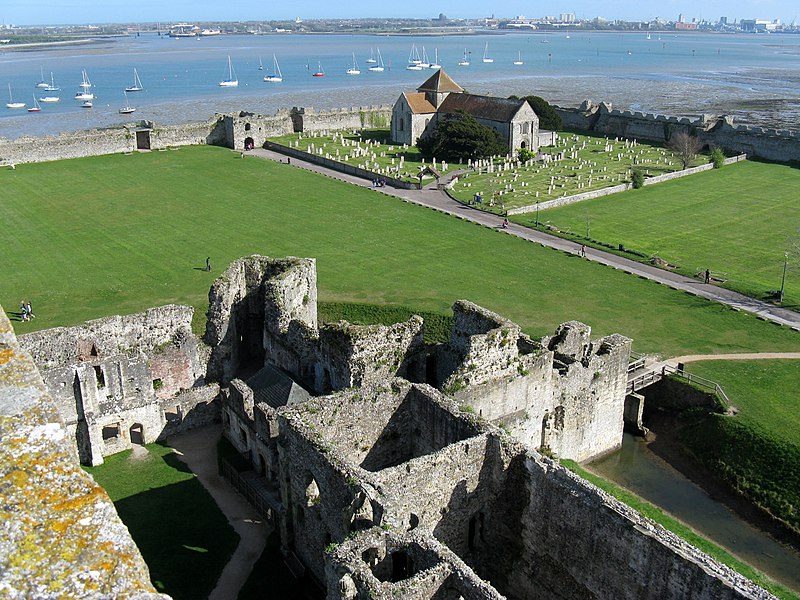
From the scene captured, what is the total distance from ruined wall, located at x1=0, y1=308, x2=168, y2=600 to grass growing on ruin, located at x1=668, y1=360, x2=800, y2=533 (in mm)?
23570

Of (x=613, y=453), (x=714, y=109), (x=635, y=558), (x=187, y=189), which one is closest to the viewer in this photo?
(x=635, y=558)

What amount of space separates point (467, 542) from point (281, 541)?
540cm

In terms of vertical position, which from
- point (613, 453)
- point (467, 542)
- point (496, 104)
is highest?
point (496, 104)

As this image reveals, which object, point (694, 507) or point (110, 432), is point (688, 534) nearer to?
point (694, 507)

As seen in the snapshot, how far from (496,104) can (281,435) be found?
70.0 meters

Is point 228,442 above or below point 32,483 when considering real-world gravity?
below

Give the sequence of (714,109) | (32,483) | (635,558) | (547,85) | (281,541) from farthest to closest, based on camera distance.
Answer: (547,85), (714,109), (281,541), (635,558), (32,483)

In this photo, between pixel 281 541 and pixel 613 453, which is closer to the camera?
pixel 281 541

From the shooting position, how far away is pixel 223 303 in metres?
29.3

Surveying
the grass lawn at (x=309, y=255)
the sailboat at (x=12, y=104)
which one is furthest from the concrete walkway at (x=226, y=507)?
the sailboat at (x=12, y=104)

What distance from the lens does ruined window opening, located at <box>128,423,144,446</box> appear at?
2589 centimetres

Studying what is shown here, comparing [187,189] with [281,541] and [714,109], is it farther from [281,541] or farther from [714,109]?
[714,109]

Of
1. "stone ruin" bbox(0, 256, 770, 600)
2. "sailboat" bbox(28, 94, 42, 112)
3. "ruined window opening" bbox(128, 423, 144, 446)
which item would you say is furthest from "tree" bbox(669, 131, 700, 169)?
"sailboat" bbox(28, 94, 42, 112)

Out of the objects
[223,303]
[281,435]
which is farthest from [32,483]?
[223,303]
